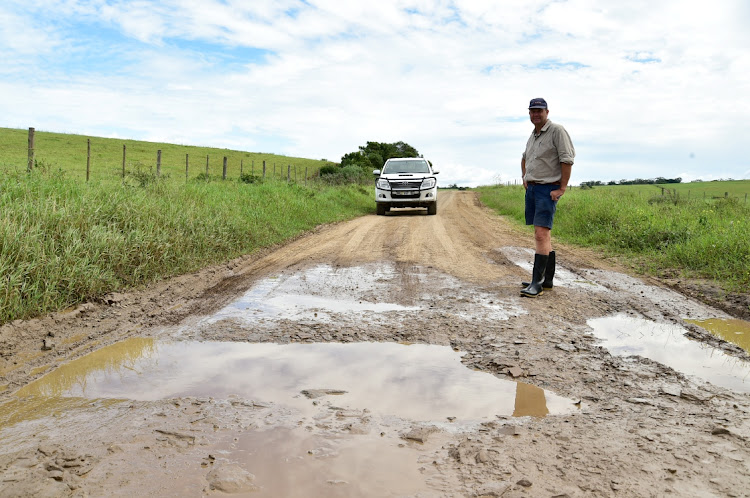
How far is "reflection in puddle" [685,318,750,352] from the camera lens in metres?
4.27

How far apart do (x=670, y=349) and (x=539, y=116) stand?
2943mm

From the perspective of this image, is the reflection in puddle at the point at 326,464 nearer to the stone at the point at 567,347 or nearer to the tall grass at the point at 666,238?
the stone at the point at 567,347

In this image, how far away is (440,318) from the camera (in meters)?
4.68

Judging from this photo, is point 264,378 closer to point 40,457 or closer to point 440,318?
point 40,457

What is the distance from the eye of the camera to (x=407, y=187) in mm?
16281

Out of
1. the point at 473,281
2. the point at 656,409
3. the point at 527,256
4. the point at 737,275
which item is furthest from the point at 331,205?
the point at 656,409

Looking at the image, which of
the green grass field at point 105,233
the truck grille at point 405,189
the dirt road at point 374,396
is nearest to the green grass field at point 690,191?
the truck grille at point 405,189

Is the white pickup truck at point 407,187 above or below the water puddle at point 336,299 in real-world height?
above

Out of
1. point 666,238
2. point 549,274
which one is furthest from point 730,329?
point 666,238

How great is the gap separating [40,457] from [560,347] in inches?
129

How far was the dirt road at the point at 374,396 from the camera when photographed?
7.18ft

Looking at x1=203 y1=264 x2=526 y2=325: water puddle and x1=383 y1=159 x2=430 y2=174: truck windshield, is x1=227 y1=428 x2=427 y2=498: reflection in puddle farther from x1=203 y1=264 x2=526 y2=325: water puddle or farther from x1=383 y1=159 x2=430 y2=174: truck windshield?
x1=383 y1=159 x2=430 y2=174: truck windshield

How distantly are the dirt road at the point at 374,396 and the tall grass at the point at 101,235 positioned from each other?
0.34 meters

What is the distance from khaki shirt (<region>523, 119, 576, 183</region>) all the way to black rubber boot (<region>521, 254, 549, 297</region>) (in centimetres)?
88
